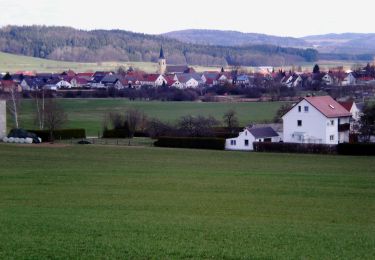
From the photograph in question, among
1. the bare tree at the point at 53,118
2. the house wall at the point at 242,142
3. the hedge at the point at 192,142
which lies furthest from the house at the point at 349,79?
the hedge at the point at 192,142

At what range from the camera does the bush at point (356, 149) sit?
4363 centimetres

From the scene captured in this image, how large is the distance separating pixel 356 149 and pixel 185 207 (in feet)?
85.2

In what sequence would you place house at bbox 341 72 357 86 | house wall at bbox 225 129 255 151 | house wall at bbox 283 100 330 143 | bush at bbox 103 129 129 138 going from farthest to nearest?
1. house at bbox 341 72 357 86
2. bush at bbox 103 129 129 138
3. house wall at bbox 283 100 330 143
4. house wall at bbox 225 129 255 151

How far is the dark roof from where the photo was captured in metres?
50.0

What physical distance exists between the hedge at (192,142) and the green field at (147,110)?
40.7 ft

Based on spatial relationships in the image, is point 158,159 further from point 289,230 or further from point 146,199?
point 289,230

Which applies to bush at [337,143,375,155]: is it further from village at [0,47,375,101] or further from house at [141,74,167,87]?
house at [141,74,167,87]

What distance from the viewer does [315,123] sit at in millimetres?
50500

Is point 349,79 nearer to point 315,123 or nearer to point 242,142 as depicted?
point 315,123

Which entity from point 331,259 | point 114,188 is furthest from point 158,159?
point 331,259

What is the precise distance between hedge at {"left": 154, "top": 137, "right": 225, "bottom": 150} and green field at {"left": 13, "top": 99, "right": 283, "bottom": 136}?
12.4m

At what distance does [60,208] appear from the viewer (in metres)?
19.8

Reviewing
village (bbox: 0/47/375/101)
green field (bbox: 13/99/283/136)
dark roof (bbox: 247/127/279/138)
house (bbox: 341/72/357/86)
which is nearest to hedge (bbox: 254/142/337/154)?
dark roof (bbox: 247/127/279/138)

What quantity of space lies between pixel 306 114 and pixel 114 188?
27.9 metres
